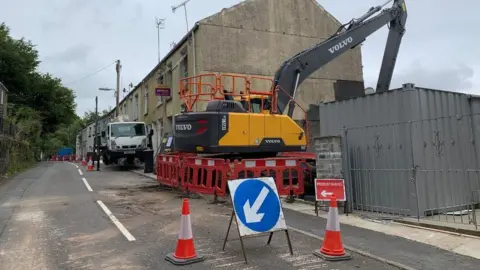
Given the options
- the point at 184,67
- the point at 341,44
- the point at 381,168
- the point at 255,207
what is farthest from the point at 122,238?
the point at 184,67

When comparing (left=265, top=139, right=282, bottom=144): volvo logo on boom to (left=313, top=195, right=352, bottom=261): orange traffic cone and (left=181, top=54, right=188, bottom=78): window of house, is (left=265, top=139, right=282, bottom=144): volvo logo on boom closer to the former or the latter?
(left=313, top=195, right=352, bottom=261): orange traffic cone

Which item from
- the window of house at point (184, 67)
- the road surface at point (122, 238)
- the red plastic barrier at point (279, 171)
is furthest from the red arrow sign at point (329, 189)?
the window of house at point (184, 67)

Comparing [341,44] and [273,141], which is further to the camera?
[341,44]

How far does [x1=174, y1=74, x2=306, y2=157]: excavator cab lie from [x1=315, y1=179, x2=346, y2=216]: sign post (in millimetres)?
2609

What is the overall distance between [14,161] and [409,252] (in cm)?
2568

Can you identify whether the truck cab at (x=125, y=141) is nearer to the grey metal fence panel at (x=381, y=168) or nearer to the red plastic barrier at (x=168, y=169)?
the red plastic barrier at (x=168, y=169)

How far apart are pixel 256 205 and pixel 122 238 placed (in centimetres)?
277

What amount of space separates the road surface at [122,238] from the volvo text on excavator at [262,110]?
6.19 ft

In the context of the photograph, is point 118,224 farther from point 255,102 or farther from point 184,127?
point 255,102

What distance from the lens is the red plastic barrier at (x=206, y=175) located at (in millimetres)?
10992

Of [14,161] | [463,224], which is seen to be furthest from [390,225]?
[14,161]

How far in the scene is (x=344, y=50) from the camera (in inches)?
545

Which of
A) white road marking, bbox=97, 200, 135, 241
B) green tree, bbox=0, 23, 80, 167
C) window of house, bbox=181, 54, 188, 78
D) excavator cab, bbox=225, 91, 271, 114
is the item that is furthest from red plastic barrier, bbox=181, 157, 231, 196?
green tree, bbox=0, 23, 80, 167

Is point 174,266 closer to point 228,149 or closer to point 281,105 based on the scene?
point 228,149
